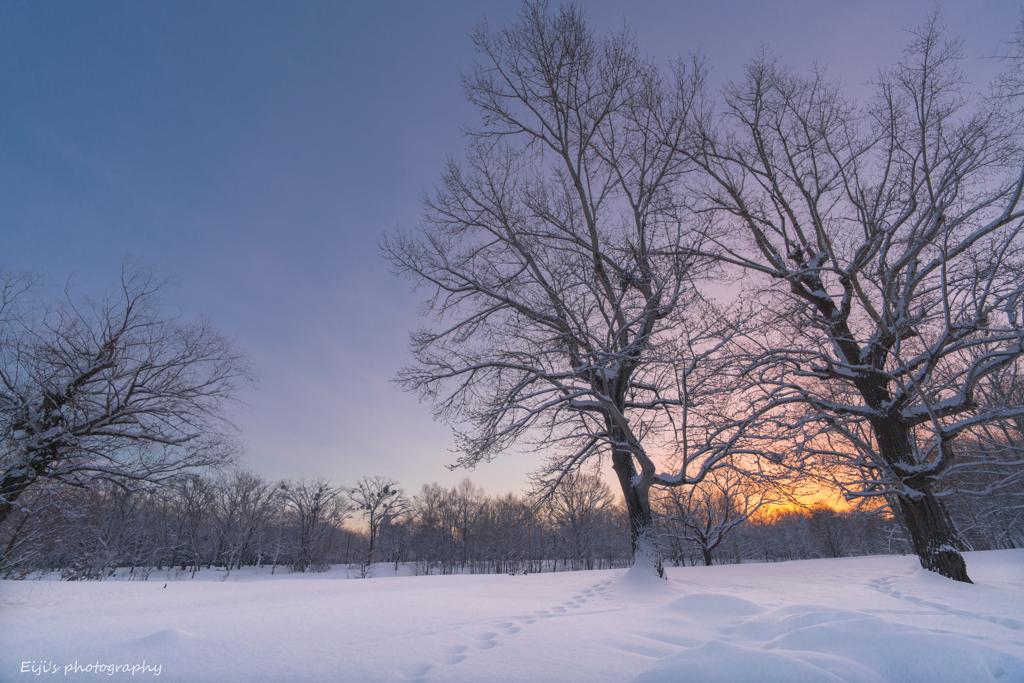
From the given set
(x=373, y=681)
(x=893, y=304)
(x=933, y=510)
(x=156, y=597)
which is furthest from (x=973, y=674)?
(x=156, y=597)

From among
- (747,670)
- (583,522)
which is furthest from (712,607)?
(583,522)

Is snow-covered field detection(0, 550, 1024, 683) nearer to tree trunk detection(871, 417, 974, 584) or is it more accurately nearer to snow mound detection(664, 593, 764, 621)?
snow mound detection(664, 593, 764, 621)

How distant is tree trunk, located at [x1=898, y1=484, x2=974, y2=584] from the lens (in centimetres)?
596

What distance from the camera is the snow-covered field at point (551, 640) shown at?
215 cm

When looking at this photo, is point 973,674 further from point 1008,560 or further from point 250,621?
point 1008,560

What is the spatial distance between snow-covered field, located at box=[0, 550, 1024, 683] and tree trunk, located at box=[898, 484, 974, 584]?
1.99 ft

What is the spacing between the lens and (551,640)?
2.96 m

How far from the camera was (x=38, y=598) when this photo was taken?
650 centimetres

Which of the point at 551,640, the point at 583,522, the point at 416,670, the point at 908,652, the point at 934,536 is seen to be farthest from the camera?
the point at 583,522

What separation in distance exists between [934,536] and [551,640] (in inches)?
288

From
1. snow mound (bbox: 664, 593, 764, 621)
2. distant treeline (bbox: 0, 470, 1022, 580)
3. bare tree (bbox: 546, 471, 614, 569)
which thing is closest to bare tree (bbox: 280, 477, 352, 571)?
distant treeline (bbox: 0, 470, 1022, 580)

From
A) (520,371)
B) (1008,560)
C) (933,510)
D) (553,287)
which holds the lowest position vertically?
(1008,560)

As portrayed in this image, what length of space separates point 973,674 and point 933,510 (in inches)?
245

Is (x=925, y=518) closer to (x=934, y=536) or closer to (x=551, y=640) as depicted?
(x=934, y=536)
